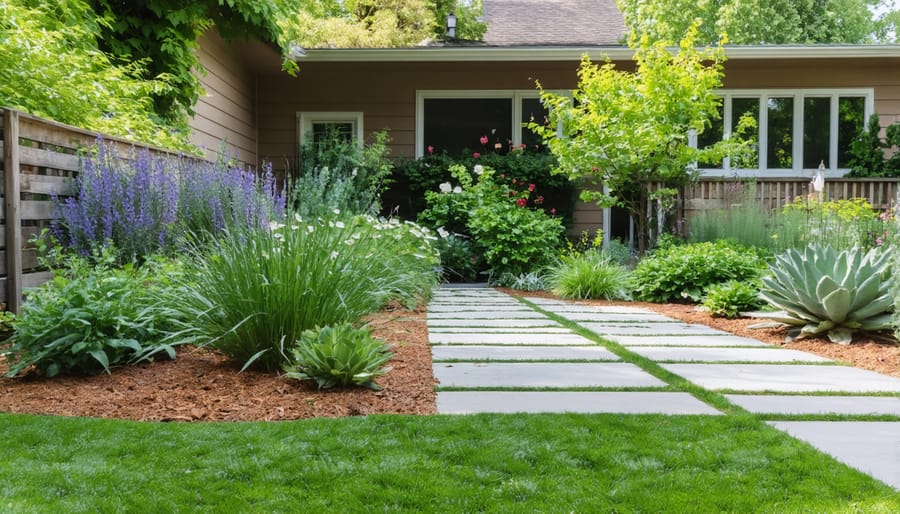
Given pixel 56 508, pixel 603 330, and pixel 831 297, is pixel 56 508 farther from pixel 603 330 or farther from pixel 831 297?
pixel 831 297

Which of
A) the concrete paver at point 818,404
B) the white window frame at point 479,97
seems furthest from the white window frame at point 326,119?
the concrete paver at point 818,404

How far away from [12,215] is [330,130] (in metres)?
7.43

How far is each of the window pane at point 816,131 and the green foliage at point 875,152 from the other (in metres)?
0.44

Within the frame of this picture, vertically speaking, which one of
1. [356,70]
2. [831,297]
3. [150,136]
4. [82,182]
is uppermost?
[356,70]

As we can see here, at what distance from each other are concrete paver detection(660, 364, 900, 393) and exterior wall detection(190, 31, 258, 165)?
18.5ft

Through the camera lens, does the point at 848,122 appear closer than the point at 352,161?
No

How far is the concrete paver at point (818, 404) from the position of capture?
8.23ft

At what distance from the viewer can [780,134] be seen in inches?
422

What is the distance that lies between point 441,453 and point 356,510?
0.39m

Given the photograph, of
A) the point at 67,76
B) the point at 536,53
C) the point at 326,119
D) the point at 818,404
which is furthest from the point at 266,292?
the point at 326,119

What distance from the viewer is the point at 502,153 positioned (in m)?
10.8

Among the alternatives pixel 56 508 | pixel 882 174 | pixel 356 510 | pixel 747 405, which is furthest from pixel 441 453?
pixel 882 174

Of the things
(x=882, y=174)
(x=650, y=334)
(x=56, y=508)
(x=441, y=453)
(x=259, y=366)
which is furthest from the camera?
(x=882, y=174)

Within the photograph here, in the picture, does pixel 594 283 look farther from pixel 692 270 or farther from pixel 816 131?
pixel 816 131
